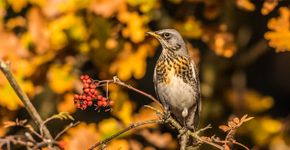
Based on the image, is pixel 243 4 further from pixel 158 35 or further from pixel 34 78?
pixel 34 78

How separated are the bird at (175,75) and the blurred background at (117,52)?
0.19m

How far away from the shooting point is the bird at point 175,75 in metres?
5.44

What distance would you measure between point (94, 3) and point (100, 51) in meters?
0.48

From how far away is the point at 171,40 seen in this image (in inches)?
219

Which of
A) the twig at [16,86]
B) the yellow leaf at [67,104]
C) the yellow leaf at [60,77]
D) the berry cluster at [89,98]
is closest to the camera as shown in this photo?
the twig at [16,86]

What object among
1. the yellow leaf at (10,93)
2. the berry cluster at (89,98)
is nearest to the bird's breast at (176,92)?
the yellow leaf at (10,93)

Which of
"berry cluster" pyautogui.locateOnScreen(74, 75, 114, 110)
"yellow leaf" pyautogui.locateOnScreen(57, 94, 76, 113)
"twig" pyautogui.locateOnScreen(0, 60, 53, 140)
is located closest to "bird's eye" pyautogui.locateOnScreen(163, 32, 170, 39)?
"yellow leaf" pyautogui.locateOnScreen(57, 94, 76, 113)

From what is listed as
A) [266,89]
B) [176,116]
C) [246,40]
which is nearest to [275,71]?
[266,89]

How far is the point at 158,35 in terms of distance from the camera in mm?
5531

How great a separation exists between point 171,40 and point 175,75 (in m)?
0.29

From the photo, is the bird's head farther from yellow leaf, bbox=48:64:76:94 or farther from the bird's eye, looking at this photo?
yellow leaf, bbox=48:64:76:94

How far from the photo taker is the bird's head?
5.52m

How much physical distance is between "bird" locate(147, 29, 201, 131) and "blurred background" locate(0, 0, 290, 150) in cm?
19

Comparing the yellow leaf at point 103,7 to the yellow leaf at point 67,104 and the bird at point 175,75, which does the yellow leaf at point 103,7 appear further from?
the yellow leaf at point 67,104
